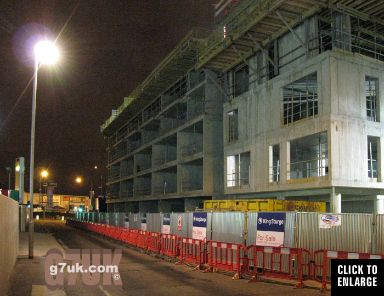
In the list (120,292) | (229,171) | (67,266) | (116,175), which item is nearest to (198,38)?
(229,171)

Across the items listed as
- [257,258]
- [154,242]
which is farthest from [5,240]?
[154,242]

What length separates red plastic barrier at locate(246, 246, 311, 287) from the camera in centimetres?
1423

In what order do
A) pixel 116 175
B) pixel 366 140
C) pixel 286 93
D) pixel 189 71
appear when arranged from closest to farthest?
pixel 366 140 → pixel 286 93 → pixel 189 71 → pixel 116 175

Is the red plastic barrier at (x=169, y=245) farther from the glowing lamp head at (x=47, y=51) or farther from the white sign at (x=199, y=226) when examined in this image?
the glowing lamp head at (x=47, y=51)

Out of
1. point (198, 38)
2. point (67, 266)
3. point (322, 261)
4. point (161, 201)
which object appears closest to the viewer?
point (322, 261)

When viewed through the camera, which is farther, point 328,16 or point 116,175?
point 116,175

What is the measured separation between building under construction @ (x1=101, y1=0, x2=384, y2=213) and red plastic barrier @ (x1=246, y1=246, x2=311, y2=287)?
9.22m

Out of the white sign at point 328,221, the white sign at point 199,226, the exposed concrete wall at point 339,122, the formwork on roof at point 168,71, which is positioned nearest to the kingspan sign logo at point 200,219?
the white sign at point 199,226

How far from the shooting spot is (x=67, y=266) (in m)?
17.8

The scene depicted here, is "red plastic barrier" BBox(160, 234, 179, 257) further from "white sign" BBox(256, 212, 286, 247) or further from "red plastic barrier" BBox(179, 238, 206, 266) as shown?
"white sign" BBox(256, 212, 286, 247)

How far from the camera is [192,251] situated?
62.3 feet

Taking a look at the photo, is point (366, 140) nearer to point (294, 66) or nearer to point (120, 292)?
point (294, 66)

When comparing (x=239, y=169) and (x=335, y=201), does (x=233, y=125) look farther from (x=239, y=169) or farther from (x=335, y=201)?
(x=335, y=201)

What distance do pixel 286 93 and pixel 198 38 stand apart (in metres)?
12.7
